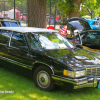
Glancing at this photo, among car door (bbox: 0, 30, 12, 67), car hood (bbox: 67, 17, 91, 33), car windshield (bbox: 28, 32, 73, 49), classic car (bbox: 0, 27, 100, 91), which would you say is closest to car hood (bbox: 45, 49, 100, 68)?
classic car (bbox: 0, 27, 100, 91)

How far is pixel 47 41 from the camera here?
16.7ft

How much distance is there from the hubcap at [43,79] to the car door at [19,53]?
52 cm

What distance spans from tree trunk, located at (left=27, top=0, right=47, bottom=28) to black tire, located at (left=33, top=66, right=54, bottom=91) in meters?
4.56

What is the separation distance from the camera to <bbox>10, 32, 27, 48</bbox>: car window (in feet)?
16.5

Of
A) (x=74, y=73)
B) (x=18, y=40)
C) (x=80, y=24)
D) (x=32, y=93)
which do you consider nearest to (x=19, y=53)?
(x=18, y=40)

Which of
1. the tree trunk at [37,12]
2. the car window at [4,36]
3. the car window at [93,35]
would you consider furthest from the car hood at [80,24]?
the car window at [4,36]

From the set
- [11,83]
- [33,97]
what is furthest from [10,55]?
[33,97]

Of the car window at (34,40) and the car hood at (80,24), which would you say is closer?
the car window at (34,40)

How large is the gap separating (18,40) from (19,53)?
0.47m

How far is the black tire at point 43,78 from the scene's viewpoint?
162 inches

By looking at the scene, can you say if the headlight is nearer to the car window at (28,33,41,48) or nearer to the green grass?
the green grass

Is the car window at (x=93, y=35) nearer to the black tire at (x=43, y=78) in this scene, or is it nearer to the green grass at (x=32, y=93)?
the green grass at (x=32, y=93)

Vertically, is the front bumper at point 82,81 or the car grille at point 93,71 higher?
the car grille at point 93,71

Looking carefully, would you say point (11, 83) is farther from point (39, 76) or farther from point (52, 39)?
point (52, 39)
